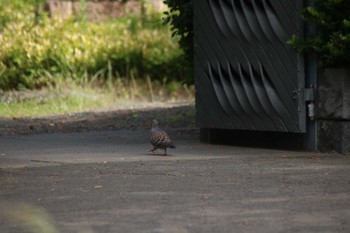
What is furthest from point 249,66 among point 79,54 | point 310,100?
point 79,54

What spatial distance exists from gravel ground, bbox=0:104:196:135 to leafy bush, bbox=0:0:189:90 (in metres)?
3.45

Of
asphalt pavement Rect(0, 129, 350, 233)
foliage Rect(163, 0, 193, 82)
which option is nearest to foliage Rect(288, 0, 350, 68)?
asphalt pavement Rect(0, 129, 350, 233)

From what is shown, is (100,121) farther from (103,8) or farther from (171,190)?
(103,8)

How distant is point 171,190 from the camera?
7676 mm

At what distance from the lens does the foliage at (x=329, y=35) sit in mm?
9898

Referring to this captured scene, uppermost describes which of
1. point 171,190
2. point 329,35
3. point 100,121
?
point 329,35

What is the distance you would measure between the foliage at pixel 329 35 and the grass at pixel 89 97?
6.77 metres

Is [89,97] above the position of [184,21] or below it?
below

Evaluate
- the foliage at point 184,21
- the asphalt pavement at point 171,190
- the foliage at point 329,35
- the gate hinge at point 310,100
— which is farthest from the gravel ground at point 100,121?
the foliage at point 329,35

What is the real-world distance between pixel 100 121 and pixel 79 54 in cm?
535

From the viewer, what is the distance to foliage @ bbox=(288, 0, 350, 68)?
9898 millimetres

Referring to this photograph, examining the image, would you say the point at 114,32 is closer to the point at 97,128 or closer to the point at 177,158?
the point at 97,128

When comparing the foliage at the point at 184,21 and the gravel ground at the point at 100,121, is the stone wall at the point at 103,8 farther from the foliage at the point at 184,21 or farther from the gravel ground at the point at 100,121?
the foliage at the point at 184,21

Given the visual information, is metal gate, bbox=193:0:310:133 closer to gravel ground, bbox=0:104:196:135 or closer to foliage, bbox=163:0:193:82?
foliage, bbox=163:0:193:82
